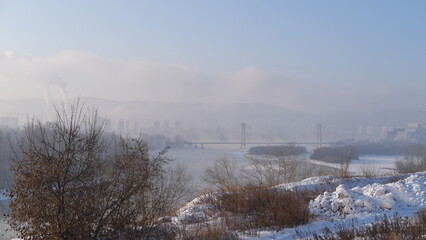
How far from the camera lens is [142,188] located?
26.9ft

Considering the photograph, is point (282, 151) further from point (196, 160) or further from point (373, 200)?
point (373, 200)

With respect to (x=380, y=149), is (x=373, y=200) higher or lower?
higher

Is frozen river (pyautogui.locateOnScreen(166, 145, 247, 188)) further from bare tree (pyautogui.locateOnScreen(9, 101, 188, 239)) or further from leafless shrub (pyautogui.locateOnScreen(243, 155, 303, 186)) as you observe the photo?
bare tree (pyautogui.locateOnScreen(9, 101, 188, 239))

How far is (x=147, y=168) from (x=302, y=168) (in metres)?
34.1

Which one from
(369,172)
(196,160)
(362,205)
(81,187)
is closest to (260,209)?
(362,205)

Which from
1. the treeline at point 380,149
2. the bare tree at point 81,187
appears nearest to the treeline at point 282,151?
the treeline at point 380,149

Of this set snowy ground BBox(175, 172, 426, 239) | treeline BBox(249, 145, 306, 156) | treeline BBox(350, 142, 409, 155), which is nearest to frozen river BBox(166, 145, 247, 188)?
treeline BBox(249, 145, 306, 156)

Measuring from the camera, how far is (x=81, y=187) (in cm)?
779

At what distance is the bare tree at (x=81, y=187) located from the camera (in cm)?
730

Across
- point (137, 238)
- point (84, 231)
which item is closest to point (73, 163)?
point (84, 231)

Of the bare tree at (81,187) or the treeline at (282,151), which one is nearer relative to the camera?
the bare tree at (81,187)

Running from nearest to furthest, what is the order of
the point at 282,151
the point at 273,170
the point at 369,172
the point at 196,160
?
the point at 369,172, the point at 273,170, the point at 282,151, the point at 196,160

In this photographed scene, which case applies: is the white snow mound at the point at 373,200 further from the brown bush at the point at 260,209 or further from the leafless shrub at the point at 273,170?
the leafless shrub at the point at 273,170

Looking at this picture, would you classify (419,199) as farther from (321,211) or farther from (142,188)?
(142,188)
